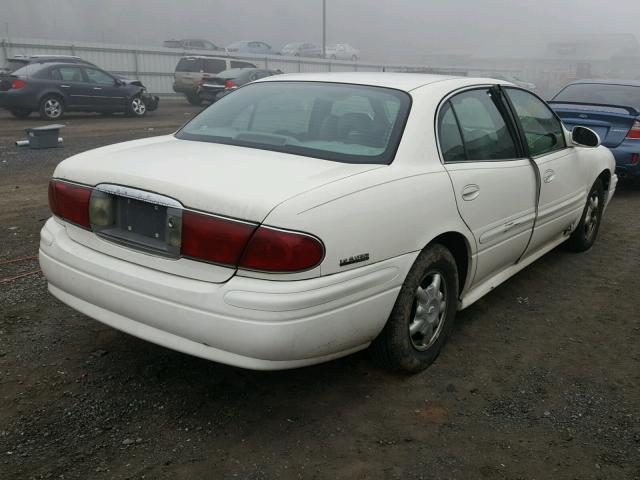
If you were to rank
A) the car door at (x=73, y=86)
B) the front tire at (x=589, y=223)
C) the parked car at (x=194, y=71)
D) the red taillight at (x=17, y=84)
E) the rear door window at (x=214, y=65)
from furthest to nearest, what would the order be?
the rear door window at (x=214, y=65) → the parked car at (x=194, y=71) → the car door at (x=73, y=86) → the red taillight at (x=17, y=84) → the front tire at (x=589, y=223)

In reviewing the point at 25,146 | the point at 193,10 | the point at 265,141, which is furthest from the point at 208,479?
the point at 193,10

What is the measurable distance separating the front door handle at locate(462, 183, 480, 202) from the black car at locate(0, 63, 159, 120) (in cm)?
1444

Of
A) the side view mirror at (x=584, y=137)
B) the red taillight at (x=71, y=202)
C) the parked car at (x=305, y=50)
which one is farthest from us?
the parked car at (x=305, y=50)

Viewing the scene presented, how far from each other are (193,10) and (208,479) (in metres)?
94.1

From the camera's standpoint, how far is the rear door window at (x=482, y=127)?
3.61 metres

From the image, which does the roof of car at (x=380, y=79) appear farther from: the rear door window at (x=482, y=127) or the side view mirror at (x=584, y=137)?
the side view mirror at (x=584, y=137)

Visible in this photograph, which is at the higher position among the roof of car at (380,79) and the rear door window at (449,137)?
the roof of car at (380,79)

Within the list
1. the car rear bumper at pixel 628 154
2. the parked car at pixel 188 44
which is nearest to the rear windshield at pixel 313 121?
the car rear bumper at pixel 628 154

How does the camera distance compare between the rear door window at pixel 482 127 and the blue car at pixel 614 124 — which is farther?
the blue car at pixel 614 124

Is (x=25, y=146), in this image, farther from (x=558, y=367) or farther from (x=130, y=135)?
(x=558, y=367)

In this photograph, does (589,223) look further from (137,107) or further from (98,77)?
(137,107)

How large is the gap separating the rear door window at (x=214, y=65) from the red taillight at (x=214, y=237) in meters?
22.9

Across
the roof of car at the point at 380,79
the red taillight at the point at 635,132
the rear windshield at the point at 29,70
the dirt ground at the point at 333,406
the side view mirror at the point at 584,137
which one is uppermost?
the roof of car at the point at 380,79

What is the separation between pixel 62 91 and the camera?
1586 centimetres
